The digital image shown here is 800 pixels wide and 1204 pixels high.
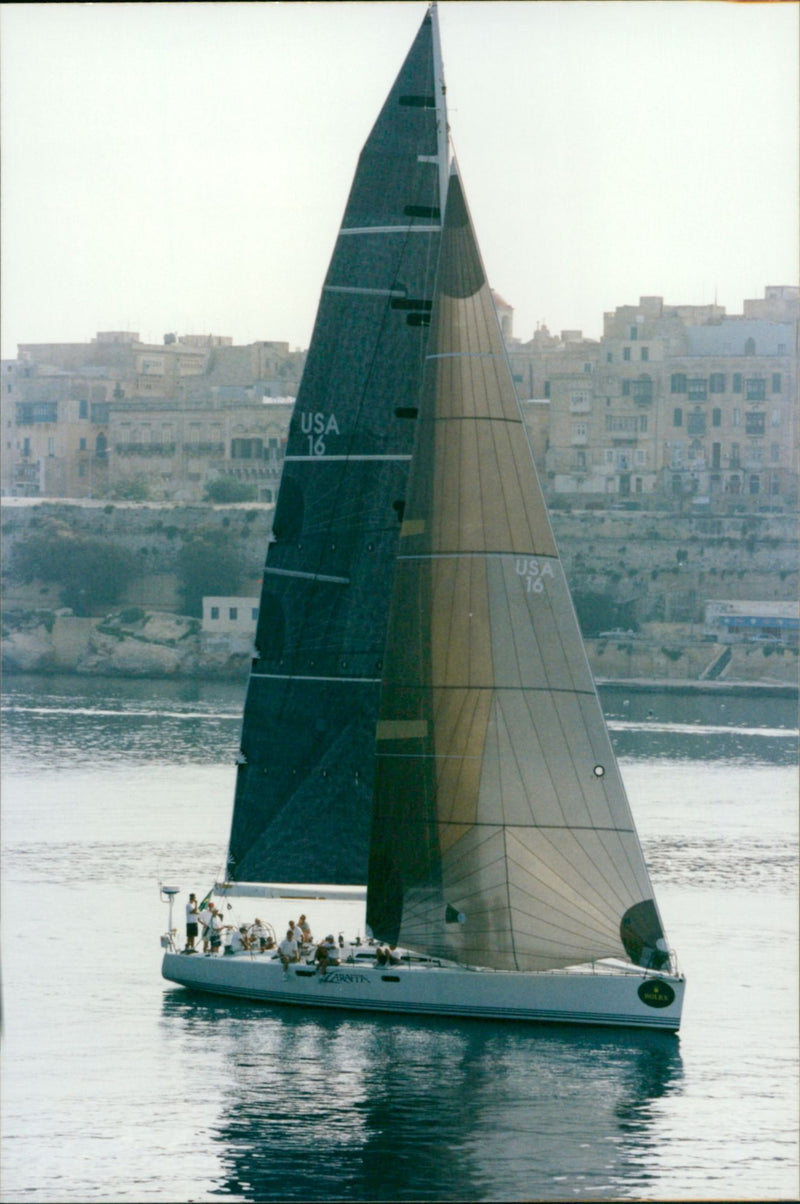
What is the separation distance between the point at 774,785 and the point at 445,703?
64.7 feet

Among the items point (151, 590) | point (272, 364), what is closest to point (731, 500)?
point (151, 590)

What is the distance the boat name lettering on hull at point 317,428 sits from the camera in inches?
533

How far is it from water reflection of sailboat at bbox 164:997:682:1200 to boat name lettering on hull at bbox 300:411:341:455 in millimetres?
3044

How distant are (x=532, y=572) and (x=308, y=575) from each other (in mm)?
1425

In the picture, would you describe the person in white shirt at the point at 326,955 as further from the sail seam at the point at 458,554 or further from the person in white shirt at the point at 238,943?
the sail seam at the point at 458,554

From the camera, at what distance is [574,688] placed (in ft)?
41.9

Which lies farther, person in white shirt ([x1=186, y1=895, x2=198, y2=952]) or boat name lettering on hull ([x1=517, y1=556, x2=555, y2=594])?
person in white shirt ([x1=186, y1=895, x2=198, y2=952])

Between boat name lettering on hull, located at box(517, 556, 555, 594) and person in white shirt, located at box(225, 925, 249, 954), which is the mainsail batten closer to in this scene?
boat name lettering on hull, located at box(517, 556, 555, 594)

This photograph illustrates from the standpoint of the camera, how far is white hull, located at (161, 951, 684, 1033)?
12867mm

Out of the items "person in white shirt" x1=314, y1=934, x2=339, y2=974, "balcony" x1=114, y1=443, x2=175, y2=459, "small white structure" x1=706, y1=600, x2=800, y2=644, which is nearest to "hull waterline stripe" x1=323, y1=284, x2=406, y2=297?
"person in white shirt" x1=314, y1=934, x2=339, y2=974

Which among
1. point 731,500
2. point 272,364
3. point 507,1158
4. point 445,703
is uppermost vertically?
point 272,364

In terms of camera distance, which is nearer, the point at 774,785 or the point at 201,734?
the point at 774,785

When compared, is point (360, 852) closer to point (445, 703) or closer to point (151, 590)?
point (445, 703)

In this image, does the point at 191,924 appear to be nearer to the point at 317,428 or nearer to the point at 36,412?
the point at 317,428
